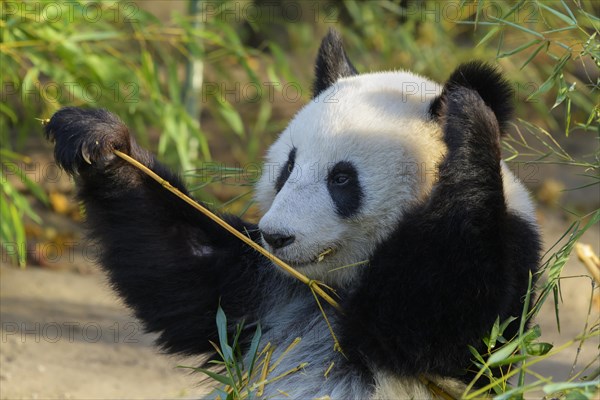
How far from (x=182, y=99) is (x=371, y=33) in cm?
179

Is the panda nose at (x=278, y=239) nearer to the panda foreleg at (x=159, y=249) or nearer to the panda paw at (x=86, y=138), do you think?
the panda foreleg at (x=159, y=249)

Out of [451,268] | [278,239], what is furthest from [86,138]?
[451,268]

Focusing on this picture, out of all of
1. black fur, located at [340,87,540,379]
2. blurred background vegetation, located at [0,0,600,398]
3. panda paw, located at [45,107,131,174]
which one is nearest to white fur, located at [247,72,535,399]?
black fur, located at [340,87,540,379]

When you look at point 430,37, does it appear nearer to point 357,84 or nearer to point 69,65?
point 69,65

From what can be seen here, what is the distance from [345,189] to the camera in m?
2.64

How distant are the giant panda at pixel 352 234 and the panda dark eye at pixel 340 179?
1 cm

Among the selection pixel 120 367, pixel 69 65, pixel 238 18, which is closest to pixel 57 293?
pixel 120 367

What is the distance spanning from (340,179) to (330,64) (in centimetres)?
63

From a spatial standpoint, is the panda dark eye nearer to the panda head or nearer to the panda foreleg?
the panda head

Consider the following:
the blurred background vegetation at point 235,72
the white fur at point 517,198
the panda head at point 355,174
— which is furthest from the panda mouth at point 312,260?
the blurred background vegetation at point 235,72

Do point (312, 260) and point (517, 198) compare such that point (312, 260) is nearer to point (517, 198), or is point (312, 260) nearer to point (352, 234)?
point (352, 234)

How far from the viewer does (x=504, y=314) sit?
241 cm

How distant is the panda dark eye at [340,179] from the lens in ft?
8.70

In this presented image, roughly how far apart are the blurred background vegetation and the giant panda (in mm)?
301
